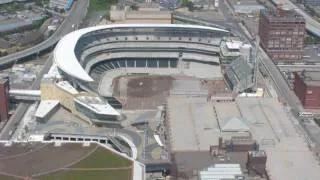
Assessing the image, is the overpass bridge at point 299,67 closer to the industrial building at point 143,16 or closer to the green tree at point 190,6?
the industrial building at point 143,16

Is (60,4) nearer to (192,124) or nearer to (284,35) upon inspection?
(284,35)

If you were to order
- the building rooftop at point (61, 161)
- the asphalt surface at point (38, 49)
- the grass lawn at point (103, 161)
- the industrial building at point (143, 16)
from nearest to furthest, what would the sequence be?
1. the building rooftop at point (61, 161)
2. the grass lawn at point (103, 161)
3. the asphalt surface at point (38, 49)
4. the industrial building at point (143, 16)

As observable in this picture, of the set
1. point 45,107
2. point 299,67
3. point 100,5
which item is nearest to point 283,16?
point 299,67

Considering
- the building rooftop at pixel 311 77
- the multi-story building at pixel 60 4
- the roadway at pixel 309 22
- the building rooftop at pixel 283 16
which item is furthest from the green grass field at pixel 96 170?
the multi-story building at pixel 60 4

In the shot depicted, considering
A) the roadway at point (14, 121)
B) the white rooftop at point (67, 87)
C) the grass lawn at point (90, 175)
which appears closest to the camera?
the grass lawn at point (90, 175)

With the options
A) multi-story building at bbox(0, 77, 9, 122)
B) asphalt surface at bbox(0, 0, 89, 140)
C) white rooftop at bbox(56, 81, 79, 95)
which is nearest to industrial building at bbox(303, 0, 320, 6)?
asphalt surface at bbox(0, 0, 89, 140)

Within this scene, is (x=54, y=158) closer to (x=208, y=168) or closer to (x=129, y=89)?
(x=208, y=168)

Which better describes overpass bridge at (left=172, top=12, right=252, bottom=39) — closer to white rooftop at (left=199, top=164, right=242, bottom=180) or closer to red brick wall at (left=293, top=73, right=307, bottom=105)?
red brick wall at (left=293, top=73, right=307, bottom=105)
